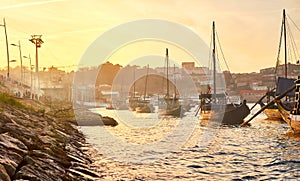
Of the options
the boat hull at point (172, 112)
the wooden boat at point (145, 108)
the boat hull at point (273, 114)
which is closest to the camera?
the boat hull at point (273, 114)

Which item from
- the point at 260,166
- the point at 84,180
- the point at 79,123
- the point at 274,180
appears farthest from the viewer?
the point at 79,123

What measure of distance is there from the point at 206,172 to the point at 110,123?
3736 centimetres

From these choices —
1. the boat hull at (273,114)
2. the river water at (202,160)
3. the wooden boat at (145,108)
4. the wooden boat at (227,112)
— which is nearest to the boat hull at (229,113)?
the wooden boat at (227,112)

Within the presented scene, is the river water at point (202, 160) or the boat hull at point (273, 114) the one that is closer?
the river water at point (202, 160)

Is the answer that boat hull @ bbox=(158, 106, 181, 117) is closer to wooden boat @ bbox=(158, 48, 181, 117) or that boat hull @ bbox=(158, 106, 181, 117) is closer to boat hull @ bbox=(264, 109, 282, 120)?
wooden boat @ bbox=(158, 48, 181, 117)

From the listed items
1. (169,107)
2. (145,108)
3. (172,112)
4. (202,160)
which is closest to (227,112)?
(172,112)

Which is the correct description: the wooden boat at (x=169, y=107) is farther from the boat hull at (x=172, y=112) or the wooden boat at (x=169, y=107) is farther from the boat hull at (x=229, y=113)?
the boat hull at (x=229, y=113)

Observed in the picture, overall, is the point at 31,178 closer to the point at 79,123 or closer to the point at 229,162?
the point at 229,162

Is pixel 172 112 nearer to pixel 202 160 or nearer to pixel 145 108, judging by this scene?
pixel 145 108

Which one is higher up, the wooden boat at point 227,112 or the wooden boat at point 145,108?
the wooden boat at point 227,112

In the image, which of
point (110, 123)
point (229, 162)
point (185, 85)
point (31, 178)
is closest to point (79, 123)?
point (110, 123)

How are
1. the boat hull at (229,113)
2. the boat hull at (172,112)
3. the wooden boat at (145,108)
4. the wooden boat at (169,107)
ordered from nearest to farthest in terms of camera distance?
the boat hull at (229,113), the boat hull at (172,112), the wooden boat at (169,107), the wooden boat at (145,108)

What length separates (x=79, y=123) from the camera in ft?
174

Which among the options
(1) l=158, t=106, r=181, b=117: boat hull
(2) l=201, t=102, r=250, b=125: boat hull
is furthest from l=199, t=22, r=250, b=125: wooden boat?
(1) l=158, t=106, r=181, b=117: boat hull
